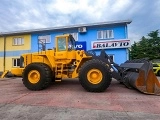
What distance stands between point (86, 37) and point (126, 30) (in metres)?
4.20

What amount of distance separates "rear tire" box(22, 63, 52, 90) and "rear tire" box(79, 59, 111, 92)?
1.75 meters

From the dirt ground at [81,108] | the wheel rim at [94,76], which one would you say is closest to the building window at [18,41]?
the wheel rim at [94,76]

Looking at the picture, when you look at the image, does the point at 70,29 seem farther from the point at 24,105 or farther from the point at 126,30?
the point at 24,105

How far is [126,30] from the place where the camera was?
1845 cm

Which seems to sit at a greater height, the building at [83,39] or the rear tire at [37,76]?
the building at [83,39]

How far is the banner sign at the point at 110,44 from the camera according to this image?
18.2 meters

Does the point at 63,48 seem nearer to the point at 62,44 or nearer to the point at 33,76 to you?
the point at 62,44

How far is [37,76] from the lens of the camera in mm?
8977

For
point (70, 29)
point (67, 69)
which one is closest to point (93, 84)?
point (67, 69)

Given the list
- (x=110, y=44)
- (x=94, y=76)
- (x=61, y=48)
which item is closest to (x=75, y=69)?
(x=94, y=76)

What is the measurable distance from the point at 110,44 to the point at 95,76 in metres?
11.0

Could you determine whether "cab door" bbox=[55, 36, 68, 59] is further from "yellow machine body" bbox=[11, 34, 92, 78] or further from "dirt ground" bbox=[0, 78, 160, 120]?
"dirt ground" bbox=[0, 78, 160, 120]

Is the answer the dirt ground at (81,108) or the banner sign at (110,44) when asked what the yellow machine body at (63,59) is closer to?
the dirt ground at (81,108)

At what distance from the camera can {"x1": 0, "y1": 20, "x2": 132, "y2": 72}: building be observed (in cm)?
1858
